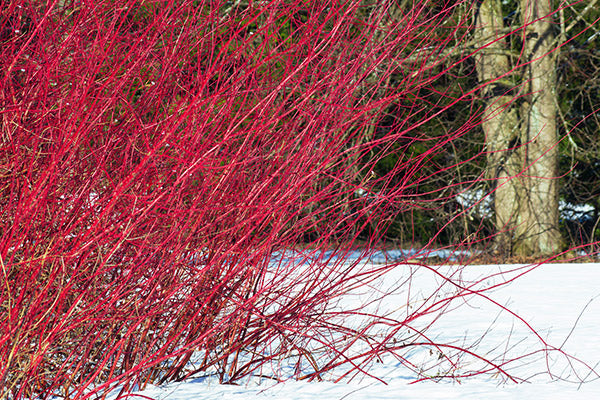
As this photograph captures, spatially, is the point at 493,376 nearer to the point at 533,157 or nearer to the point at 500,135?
the point at 533,157

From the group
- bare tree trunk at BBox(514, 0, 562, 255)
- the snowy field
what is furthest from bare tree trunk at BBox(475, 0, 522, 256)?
the snowy field

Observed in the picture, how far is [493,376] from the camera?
2.86 metres

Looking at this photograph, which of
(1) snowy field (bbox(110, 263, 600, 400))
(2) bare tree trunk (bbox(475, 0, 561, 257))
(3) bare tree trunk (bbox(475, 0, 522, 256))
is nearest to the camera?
(1) snowy field (bbox(110, 263, 600, 400))

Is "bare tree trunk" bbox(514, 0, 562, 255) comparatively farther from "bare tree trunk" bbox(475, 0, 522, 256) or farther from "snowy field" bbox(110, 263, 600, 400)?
"snowy field" bbox(110, 263, 600, 400)

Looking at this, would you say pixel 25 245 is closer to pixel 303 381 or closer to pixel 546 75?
pixel 303 381

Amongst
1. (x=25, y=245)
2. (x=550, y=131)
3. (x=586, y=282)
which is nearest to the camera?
(x=25, y=245)

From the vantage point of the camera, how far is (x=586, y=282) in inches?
211

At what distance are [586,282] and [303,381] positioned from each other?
11.5 ft

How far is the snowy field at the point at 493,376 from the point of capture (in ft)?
8.54

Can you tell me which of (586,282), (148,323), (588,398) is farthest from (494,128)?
(148,323)

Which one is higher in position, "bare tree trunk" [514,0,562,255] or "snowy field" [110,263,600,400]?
"bare tree trunk" [514,0,562,255]

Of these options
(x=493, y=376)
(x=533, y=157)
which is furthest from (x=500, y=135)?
(x=493, y=376)

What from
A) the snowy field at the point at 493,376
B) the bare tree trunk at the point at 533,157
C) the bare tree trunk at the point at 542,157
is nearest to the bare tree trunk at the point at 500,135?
the bare tree trunk at the point at 533,157

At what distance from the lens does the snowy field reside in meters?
2.60
